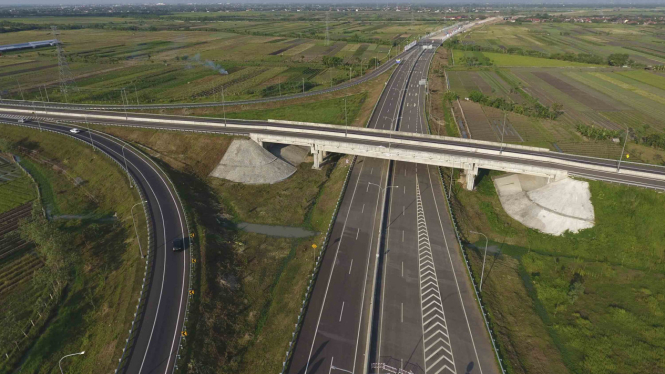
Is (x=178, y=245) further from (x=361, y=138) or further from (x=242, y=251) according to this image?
(x=361, y=138)

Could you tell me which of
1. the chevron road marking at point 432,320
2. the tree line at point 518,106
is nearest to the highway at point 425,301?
the chevron road marking at point 432,320

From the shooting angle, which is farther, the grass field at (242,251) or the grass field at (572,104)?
the grass field at (572,104)

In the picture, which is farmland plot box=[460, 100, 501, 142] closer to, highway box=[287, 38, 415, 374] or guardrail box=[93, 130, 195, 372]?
highway box=[287, 38, 415, 374]

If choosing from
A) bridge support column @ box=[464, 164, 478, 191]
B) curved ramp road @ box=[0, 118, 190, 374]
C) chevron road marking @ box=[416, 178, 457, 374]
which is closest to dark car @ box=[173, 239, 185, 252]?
curved ramp road @ box=[0, 118, 190, 374]

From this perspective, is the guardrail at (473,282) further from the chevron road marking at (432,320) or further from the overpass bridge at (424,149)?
the overpass bridge at (424,149)

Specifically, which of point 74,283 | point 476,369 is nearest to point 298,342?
point 476,369

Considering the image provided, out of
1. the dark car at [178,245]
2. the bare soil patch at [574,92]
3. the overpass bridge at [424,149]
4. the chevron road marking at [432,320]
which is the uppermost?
the bare soil patch at [574,92]

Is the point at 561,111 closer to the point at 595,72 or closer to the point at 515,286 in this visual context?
the point at 595,72

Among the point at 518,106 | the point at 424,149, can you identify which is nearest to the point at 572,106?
the point at 518,106
